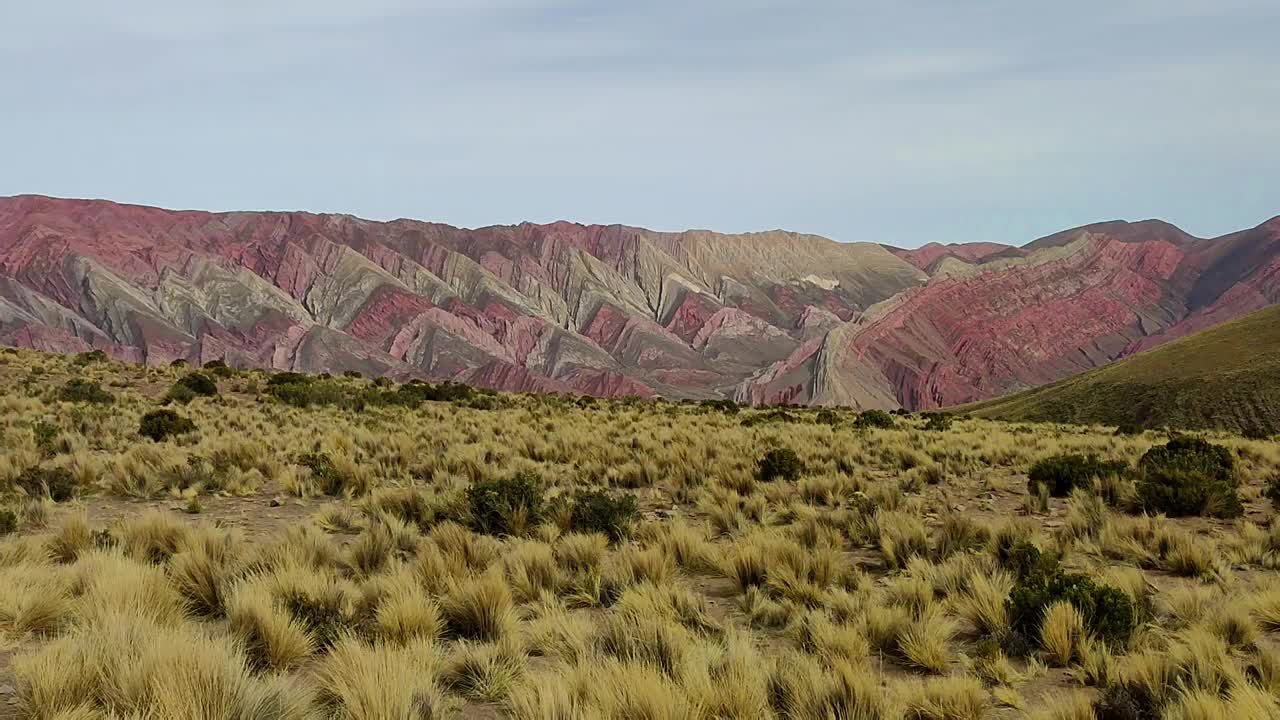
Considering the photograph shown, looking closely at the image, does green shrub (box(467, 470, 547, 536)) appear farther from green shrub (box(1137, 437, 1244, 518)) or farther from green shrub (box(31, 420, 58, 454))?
green shrub (box(31, 420, 58, 454))

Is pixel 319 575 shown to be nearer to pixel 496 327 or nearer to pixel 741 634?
pixel 741 634

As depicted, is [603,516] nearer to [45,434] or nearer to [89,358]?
[45,434]

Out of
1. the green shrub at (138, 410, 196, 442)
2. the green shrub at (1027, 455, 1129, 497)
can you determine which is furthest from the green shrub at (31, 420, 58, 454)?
the green shrub at (1027, 455, 1129, 497)

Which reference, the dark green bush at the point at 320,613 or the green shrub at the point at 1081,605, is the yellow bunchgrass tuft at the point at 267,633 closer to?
the dark green bush at the point at 320,613

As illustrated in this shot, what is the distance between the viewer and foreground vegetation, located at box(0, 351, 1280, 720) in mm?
5172

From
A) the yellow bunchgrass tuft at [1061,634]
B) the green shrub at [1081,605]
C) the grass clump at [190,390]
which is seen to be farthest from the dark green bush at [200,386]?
the yellow bunchgrass tuft at [1061,634]

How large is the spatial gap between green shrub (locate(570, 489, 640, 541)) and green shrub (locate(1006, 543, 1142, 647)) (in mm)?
5426

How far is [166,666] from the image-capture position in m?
4.70

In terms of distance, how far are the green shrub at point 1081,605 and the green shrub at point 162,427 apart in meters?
19.7

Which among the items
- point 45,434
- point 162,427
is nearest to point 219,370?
point 162,427

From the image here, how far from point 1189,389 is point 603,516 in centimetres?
6973

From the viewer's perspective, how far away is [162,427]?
2017 cm

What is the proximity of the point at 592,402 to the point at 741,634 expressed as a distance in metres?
34.1

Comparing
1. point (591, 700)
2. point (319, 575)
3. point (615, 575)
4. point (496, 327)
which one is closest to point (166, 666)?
point (591, 700)
